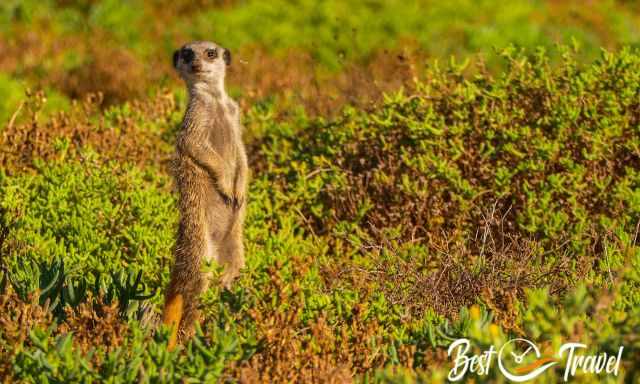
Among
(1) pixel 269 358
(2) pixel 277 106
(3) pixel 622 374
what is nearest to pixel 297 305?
(1) pixel 269 358

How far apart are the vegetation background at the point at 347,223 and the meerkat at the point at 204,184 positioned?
0.55 ft

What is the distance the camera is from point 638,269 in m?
4.04

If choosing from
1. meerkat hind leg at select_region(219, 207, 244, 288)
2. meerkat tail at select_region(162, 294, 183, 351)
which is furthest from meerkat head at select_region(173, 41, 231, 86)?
meerkat tail at select_region(162, 294, 183, 351)

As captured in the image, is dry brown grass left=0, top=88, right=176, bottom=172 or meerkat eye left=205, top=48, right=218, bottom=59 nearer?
meerkat eye left=205, top=48, right=218, bottom=59

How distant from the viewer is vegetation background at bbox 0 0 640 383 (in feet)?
11.9

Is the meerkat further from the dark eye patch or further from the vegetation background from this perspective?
the vegetation background

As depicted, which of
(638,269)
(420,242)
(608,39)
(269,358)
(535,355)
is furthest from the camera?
(608,39)

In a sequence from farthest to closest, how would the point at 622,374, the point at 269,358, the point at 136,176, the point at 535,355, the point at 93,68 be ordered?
the point at 93,68
the point at 136,176
the point at 269,358
the point at 535,355
the point at 622,374

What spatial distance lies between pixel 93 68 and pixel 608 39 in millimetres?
5511

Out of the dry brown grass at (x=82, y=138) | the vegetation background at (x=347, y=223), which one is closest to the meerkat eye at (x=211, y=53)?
the vegetation background at (x=347, y=223)

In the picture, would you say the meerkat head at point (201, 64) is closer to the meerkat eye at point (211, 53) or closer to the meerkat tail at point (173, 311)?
the meerkat eye at point (211, 53)

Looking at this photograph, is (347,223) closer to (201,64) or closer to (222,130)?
(222,130)

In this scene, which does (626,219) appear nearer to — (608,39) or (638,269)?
(638,269)

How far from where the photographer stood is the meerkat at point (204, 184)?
4.64 metres
